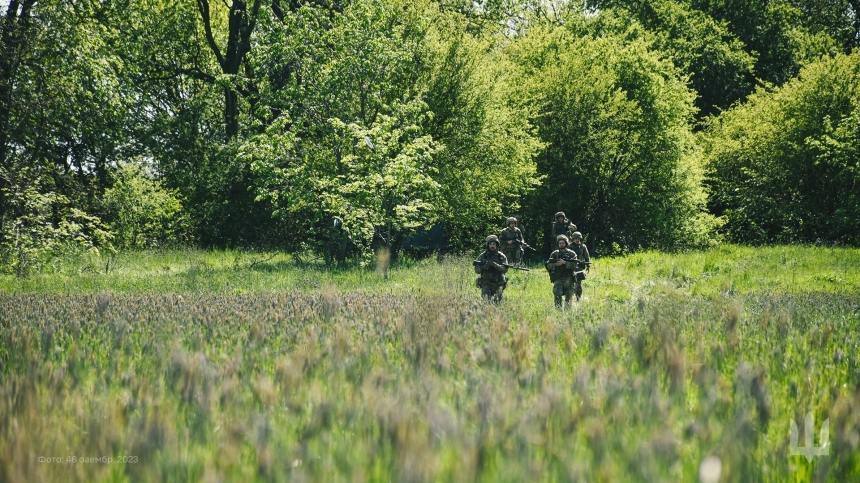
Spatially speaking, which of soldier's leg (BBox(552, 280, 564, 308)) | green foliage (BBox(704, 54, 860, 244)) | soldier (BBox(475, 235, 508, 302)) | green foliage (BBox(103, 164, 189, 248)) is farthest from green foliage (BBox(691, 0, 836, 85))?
soldier (BBox(475, 235, 508, 302))

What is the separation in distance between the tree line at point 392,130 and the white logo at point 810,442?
18103mm

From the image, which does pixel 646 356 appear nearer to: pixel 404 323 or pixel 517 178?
pixel 404 323

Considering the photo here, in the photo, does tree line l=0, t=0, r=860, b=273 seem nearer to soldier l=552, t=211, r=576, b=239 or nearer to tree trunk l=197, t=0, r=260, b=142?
tree trunk l=197, t=0, r=260, b=142

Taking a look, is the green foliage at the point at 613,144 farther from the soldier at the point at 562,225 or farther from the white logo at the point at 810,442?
the white logo at the point at 810,442

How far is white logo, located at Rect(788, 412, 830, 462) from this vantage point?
256cm

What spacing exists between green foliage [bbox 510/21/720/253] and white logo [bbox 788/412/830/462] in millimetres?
29168

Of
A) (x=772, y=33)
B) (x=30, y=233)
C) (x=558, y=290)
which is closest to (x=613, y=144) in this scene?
(x=772, y=33)

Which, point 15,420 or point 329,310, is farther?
point 329,310

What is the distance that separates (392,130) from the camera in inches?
937

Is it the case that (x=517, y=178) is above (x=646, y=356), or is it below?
above

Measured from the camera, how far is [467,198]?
27.0 m

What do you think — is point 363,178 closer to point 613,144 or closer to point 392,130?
point 392,130

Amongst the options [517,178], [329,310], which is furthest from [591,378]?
[517,178]

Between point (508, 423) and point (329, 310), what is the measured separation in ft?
14.1
